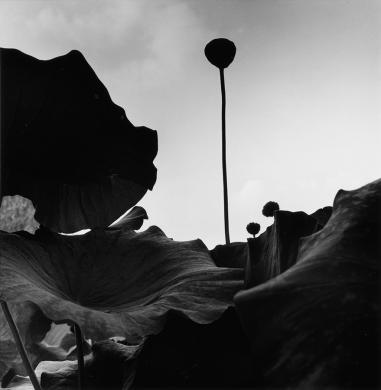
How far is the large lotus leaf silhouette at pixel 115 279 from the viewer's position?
1.06 ft

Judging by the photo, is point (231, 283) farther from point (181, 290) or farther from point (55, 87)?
point (55, 87)

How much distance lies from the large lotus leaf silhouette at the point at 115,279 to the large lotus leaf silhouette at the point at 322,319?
11cm

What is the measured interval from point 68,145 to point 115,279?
0.15 m

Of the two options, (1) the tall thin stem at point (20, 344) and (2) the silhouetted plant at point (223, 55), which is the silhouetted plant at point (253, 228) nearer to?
(2) the silhouetted plant at point (223, 55)

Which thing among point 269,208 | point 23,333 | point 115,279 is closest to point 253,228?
point 269,208

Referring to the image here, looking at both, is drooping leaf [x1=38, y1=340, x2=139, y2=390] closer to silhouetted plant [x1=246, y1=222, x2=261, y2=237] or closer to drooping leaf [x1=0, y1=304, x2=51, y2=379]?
drooping leaf [x1=0, y1=304, x2=51, y2=379]

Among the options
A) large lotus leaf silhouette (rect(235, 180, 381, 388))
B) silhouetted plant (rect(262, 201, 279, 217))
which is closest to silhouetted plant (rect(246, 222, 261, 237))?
silhouetted plant (rect(262, 201, 279, 217))

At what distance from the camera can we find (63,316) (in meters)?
0.31

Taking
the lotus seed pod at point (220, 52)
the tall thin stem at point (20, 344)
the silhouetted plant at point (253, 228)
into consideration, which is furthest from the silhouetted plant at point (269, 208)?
the tall thin stem at point (20, 344)

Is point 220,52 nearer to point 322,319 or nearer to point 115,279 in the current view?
point 115,279

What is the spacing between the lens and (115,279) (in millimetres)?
431

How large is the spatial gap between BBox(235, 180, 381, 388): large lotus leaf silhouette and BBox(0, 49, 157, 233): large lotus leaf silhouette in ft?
0.99

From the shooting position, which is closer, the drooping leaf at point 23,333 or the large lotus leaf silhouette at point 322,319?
the large lotus leaf silhouette at point 322,319

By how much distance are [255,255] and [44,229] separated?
20 centimetres
